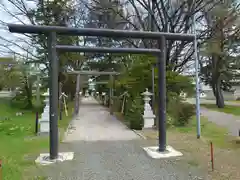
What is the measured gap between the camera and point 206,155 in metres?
5.06

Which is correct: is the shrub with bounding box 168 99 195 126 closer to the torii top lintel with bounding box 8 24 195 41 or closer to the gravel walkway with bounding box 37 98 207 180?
the gravel walkway with bounding box 37 98 207 180

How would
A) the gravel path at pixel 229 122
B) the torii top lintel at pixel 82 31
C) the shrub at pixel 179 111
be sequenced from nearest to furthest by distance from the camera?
1. the torii top lintel at pixel 82 31
2. the gravel path at pixel 229 122
3. the shrub at pixel 179 111

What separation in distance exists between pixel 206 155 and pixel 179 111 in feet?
13.9

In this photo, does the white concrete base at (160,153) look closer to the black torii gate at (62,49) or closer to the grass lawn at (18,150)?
the black torii gate at (62,49)

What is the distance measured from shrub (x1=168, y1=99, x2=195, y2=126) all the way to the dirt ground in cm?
194

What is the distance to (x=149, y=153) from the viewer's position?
17.1ft

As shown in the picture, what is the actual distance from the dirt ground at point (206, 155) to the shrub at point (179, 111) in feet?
6.36

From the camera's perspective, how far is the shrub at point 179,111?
30.4 feet

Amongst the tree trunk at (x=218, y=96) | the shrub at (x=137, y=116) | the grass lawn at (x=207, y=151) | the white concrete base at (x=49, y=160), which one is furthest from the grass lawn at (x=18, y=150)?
the tree trunk at (x=218, y=96)

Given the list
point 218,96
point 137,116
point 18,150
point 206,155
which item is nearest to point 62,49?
point 18,150

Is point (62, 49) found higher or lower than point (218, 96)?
higher

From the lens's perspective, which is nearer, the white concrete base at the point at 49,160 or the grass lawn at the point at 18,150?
the grass lawn at the point at 18,150

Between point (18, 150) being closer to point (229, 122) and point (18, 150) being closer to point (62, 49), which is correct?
point (62, 49)

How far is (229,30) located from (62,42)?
11357 millimetres
